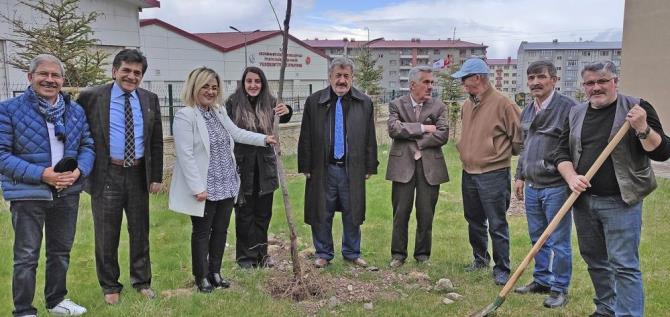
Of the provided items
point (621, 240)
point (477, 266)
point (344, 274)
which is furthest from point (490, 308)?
point (344, 274)

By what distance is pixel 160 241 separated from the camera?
20.9 feet

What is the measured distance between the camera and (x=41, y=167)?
347cm

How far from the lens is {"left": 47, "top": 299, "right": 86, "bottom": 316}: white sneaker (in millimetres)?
3854

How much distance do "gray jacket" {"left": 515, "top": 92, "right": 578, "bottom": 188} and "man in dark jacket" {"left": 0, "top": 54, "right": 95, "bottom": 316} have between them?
3.35 m

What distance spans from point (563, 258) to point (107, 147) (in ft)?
11.9

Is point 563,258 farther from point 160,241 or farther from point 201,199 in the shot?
point 160,241

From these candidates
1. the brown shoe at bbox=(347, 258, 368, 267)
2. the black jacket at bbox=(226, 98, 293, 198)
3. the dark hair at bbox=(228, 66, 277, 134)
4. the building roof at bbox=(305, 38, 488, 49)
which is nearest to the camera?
the dark hair at bbox=(228, 66, 277, 134)

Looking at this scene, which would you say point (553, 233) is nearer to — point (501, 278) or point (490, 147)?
point (501, 278)

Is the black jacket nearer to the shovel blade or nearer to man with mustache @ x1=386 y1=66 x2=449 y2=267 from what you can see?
man with mustache @ x1=386 y1=66 x2=449 y2=267

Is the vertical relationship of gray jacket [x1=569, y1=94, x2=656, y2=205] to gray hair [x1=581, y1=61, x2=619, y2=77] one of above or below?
below

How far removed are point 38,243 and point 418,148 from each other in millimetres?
3329

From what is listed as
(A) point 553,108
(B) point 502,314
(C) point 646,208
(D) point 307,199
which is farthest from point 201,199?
(C) point 646,208

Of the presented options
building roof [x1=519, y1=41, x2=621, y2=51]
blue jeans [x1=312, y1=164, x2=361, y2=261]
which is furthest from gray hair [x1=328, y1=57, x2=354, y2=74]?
building roof [x1=519, y1=41, x2=621, y2=51]

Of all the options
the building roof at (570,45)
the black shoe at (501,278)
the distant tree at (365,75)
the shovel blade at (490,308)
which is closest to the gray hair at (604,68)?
the shovel blade at (490,308)
